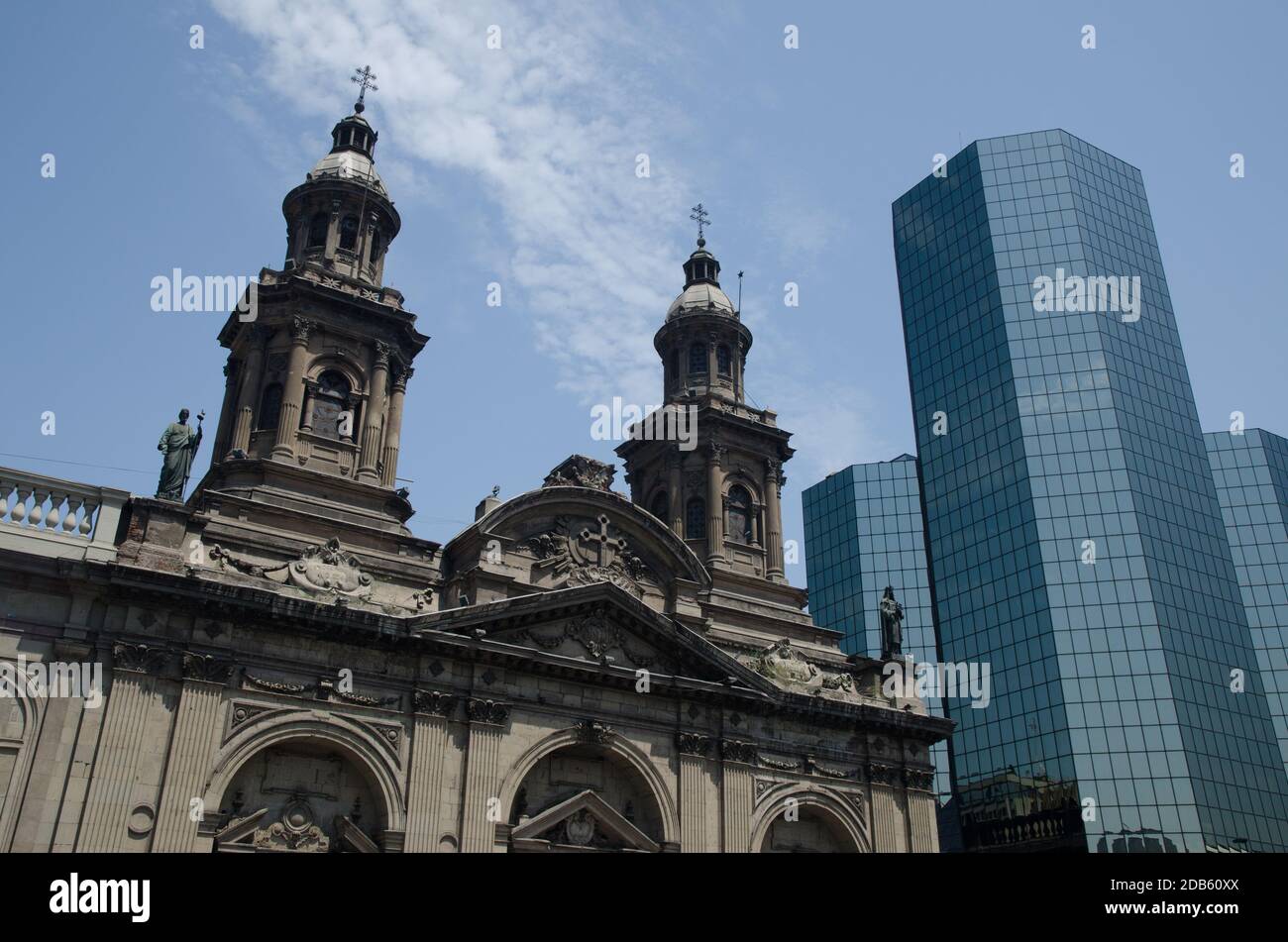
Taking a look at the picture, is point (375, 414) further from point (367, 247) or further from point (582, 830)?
point (582, 830)

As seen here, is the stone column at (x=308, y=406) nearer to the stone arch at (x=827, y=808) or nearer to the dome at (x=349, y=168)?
the dome at (x=349, y=168)

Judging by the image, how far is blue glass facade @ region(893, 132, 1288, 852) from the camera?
54.0 m

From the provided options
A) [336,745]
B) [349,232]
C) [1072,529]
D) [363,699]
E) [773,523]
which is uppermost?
[349,232]

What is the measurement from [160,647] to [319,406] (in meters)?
12.5

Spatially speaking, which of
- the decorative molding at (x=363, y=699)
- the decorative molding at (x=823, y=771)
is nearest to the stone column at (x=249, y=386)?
the decorative molding at (x=363, y=699)

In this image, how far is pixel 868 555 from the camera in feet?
268

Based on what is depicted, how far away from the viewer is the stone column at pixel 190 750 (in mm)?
24172

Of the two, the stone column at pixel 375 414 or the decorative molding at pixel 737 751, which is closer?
the decorative molding at pixel 737 751

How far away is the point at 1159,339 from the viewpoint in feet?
221

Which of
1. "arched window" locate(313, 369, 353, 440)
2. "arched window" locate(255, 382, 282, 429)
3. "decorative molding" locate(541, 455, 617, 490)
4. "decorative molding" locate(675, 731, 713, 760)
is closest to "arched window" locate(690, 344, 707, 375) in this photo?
"decorative molding" locate(541, 455, 617, 490)

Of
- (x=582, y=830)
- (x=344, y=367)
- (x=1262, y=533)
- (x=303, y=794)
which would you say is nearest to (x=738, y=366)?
(x=344, y=367)

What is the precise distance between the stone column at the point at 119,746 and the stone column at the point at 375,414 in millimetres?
11068

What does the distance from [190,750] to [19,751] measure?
3.46 metres

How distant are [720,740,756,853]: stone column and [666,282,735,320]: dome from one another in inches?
821
